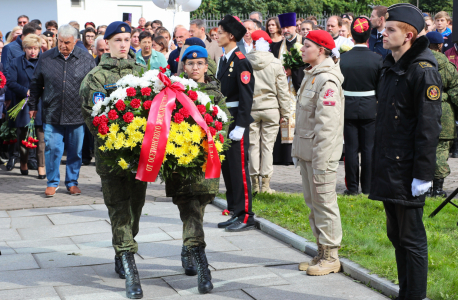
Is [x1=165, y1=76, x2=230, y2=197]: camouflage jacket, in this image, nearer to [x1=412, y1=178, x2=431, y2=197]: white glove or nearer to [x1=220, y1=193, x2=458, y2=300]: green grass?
[x1=220, y1=193, x2=458, y2=300]: green grass

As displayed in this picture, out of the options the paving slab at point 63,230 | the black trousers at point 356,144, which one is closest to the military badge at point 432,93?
the paving slab at point 63,230

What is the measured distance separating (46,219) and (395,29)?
17.0 ft

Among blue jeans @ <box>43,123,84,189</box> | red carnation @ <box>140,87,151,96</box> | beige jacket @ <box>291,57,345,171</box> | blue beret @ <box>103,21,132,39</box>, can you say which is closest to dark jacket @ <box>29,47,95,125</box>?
blue jeans @ <box>43,123,84,189</box>

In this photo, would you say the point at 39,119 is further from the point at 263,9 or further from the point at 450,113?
the point at 263,9

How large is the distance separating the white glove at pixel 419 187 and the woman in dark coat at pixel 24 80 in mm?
7872

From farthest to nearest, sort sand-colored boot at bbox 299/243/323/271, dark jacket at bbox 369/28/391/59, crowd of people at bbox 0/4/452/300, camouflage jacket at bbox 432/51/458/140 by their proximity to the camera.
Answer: dark jacket at bbox 369/28/391/59 → camouflage jacket at bbox 432/51/458/140 → sand-colored boot at bbox 299/243/323/271 → crowd of people at bbox 0/4/452/300

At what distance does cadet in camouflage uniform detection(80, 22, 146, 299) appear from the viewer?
484 cm

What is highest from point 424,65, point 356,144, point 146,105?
point 424,65

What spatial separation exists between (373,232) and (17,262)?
3665mm

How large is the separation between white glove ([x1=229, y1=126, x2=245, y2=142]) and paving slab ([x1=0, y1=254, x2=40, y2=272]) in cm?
245

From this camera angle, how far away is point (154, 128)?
4.34 meters

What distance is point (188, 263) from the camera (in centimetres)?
530

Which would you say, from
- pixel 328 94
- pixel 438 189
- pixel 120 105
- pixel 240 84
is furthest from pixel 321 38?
pixel 438 189

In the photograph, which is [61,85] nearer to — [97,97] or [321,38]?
[97,97]
